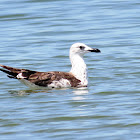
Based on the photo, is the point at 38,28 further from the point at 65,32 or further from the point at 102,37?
the point at 102,37

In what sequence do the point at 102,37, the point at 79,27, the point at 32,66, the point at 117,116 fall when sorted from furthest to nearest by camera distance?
the point at 79,27 < the point at 102,37 < the point at 32,66 < the point at 117,116

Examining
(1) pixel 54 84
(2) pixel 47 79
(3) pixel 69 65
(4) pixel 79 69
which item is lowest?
(1) pixel 54 84

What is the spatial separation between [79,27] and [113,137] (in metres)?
9.96

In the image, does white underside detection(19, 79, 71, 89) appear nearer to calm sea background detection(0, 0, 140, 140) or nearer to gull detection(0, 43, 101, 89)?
gull detection(0, 43, 101, 89)

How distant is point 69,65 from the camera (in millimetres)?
14453

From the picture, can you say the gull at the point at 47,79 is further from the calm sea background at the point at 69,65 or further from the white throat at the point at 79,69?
A: the calm sea background at the point at 69,65

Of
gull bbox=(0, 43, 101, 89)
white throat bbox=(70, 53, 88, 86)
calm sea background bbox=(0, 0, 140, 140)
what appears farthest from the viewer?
white throat bbox=(70, 53, 88, 86)

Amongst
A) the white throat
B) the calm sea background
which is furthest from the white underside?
the white throat

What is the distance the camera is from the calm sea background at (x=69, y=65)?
9.30 m

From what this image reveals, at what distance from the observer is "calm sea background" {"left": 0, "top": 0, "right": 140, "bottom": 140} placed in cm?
930

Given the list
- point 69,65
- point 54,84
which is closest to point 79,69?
point 54,84

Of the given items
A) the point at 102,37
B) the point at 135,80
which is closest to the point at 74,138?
the point at 135,80

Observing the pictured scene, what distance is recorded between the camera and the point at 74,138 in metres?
8.72

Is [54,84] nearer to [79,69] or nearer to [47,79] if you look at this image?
[47,79]
